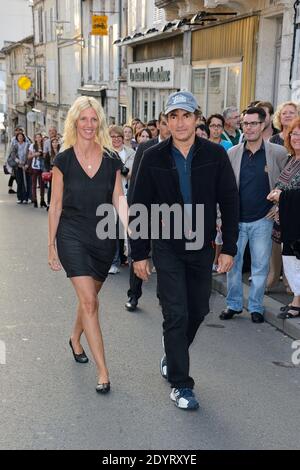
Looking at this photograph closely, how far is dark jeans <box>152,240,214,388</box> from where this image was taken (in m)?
3.94

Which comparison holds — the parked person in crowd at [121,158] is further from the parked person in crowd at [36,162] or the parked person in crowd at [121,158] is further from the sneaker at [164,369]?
the parked person in crowd at [36,162]

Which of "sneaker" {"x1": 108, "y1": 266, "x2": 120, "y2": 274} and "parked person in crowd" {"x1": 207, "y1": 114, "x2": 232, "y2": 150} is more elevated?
"parked person in crowd" {"x1": 207, "y1": 114, "x2": 232, "y2": 150}

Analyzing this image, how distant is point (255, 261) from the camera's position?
5.66 meters

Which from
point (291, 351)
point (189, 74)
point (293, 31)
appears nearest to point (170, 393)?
point (291, 351)

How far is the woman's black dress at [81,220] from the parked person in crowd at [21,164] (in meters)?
11.1

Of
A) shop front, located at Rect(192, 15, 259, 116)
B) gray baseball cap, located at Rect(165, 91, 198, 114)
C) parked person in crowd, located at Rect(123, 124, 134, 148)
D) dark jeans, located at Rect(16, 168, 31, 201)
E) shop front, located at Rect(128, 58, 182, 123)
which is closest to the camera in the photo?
gray baseball cap, located at Rect(165, 91, 198, 114)

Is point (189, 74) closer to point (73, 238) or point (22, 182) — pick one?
point (22, 182)

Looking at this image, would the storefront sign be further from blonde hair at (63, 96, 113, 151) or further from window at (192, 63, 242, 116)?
blonde hair at (63, 96, 113, 151)

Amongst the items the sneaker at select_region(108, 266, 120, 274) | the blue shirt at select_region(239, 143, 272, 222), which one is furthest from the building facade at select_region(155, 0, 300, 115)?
the blue shirt at select_region(239, 143, 272, 222)

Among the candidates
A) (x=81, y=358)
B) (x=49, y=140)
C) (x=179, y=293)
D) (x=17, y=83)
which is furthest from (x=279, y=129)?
(x=17, y=83)

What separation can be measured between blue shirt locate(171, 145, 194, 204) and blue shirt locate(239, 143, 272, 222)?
67.7 inches

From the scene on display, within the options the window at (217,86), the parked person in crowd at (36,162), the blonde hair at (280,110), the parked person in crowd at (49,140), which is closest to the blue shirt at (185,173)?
the blonde hair at (280,110)

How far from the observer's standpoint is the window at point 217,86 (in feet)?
42.4

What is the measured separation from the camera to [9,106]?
58031 millimetres
